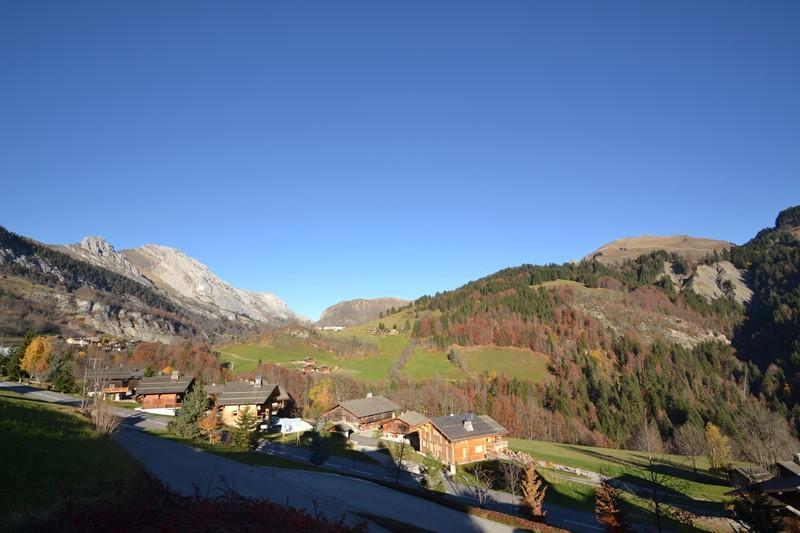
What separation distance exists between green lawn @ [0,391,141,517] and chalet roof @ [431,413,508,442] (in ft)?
163

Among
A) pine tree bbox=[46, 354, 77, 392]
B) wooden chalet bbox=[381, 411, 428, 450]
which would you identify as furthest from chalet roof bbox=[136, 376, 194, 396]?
wooden chalet bbox=[381, 411, 428, 450]

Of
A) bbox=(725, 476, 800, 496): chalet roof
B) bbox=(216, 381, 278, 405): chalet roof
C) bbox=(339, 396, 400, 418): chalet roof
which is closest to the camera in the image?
bbox=(725, 476, 800, 496): chalet roof

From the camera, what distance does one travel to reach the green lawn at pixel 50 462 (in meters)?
13.2

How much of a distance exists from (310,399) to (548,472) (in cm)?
6550

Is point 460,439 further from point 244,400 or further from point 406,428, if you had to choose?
point 244,400

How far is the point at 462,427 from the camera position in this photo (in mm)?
65500

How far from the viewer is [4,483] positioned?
13312 millimetres

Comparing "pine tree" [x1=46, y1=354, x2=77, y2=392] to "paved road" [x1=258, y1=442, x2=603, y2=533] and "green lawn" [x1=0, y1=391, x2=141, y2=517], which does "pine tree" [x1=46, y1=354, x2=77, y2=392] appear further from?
"green lawn" [x1=0, y1=391, x2=141, y2=517]

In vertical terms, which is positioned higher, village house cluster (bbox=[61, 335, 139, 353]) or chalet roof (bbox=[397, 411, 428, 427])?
village house cluster (bbox=[61, 335, 139, 353])

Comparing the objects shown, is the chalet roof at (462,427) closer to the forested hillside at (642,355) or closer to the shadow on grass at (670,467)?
the shadow on grass at (670,467)

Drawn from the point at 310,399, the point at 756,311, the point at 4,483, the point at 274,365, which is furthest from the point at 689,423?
the point at 756,311

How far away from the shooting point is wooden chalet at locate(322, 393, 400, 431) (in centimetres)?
8214

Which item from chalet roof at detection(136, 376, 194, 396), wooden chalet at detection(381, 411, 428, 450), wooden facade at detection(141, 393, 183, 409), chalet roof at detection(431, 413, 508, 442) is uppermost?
chalet roof at detection(136, 376, 194, 396)

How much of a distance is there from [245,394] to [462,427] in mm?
40743
